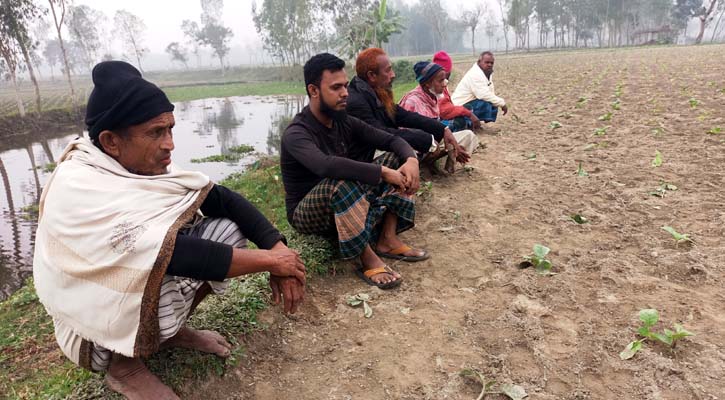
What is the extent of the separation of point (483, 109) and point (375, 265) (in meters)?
4.77

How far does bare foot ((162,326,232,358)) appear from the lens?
209 centimetres

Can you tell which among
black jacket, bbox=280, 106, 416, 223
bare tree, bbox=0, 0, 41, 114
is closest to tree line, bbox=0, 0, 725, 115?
bare tree, bbox=0, 0, 41, 114

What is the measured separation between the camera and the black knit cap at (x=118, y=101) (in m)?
1.70

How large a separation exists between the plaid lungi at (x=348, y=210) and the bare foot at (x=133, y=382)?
1.33 metres

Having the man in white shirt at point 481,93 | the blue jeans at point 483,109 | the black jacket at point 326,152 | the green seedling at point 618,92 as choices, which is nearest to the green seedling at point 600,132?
the man in white shirt at point 481,93

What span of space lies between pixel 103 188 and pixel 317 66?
1.66 m

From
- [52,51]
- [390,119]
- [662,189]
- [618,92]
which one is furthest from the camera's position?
[52,51]

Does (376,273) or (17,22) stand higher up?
(17,22)

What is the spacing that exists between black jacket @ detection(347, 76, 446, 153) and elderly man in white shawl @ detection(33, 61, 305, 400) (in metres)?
2.05

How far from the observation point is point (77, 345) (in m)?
1.71

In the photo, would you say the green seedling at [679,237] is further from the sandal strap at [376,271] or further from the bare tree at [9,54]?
the bare tree at [9,54]

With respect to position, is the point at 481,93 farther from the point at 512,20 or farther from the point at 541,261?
the point at 512,20

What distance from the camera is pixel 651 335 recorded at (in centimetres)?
216

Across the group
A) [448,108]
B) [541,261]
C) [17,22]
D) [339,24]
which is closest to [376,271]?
[541,261]
